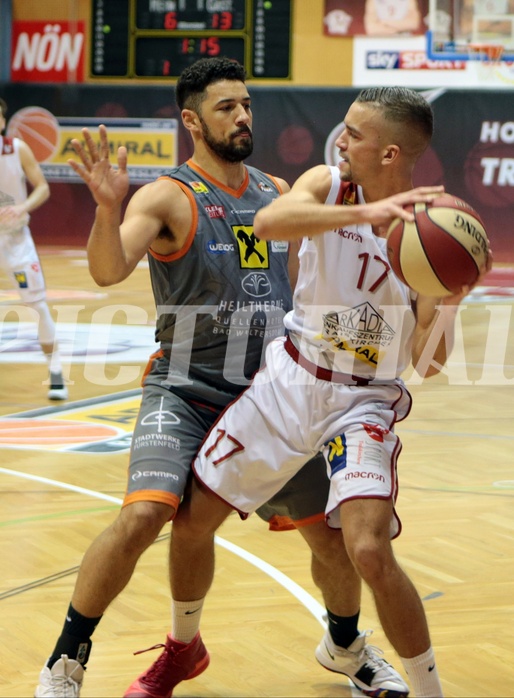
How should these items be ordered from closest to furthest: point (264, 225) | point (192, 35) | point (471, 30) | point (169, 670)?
1. point (264, 225)
2. point (169, 670)
3. point (471, 30)
4. point (192, 35)

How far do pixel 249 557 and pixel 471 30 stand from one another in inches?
530

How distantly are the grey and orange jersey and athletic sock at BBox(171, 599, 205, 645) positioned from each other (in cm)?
70

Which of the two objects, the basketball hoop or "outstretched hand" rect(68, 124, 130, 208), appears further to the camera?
the basketball hoop

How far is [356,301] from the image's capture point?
3195mm

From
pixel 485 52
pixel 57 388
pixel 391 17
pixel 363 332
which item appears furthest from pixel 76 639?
pixel 391 17

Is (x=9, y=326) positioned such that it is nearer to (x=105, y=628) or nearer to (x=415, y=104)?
(x=105, y=628)

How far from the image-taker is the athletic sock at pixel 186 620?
3359mm

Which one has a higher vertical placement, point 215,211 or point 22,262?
point 215,211

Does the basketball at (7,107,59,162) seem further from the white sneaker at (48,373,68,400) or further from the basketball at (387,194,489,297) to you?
the basketball at (387,194,489,297)

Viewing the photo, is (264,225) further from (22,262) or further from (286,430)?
(22,262)

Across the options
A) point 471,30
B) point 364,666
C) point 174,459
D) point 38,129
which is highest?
point 471,30

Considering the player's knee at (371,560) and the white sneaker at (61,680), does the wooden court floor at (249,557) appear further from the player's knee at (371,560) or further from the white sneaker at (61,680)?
the player's knee at (371,560)

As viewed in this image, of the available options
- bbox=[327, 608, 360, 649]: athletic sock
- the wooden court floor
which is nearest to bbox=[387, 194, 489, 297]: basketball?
bbox=[327, 608, 360, 649]: athletic sock

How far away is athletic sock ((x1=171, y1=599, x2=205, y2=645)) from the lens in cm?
336
